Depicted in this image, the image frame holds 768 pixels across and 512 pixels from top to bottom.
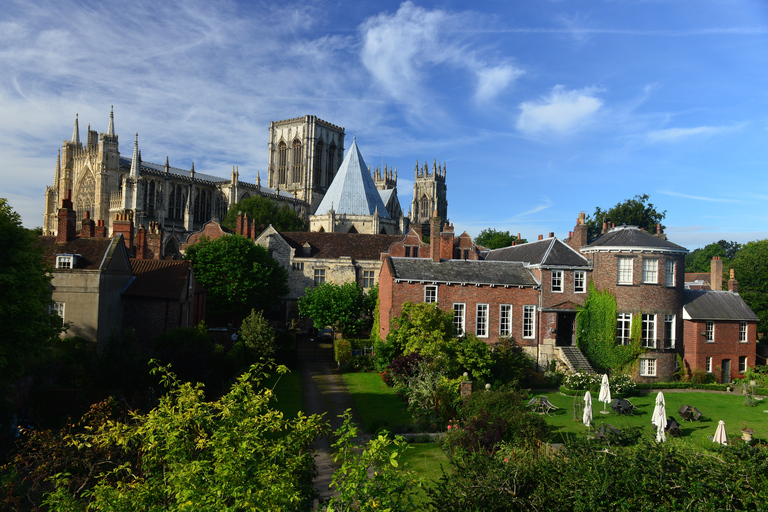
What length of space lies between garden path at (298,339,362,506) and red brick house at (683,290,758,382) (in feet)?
77.3

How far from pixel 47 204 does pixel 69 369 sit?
3071 inches

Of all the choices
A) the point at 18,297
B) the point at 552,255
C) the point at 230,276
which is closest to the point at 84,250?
the point at 18,297

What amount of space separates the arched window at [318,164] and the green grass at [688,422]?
101 meters

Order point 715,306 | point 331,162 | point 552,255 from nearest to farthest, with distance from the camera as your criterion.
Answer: point 552,255 < point 715,306 < point 331,162

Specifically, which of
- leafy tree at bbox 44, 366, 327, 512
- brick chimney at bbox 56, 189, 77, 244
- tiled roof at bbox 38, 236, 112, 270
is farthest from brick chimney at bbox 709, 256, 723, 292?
brick chimney at bbox 56, 189, 77, 244

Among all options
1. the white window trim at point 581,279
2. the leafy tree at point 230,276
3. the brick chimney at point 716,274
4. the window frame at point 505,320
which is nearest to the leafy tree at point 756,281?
the brick chimney at point 716,274

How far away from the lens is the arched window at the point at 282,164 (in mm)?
128000

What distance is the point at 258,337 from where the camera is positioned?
3434 centimetres

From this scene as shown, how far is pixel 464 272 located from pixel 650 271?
39.2 ft

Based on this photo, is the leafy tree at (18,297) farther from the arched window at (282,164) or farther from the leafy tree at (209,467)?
the arched window at (282,164)

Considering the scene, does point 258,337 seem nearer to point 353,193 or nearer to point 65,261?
point 65,261

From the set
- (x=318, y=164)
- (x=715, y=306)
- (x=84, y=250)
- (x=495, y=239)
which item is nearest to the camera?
(x=84, y=250)

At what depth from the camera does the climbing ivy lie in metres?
34.6

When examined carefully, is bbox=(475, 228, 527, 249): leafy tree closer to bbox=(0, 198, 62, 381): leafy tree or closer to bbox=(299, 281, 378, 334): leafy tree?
bbox=(299, 281, 378, 334): leafy tree
